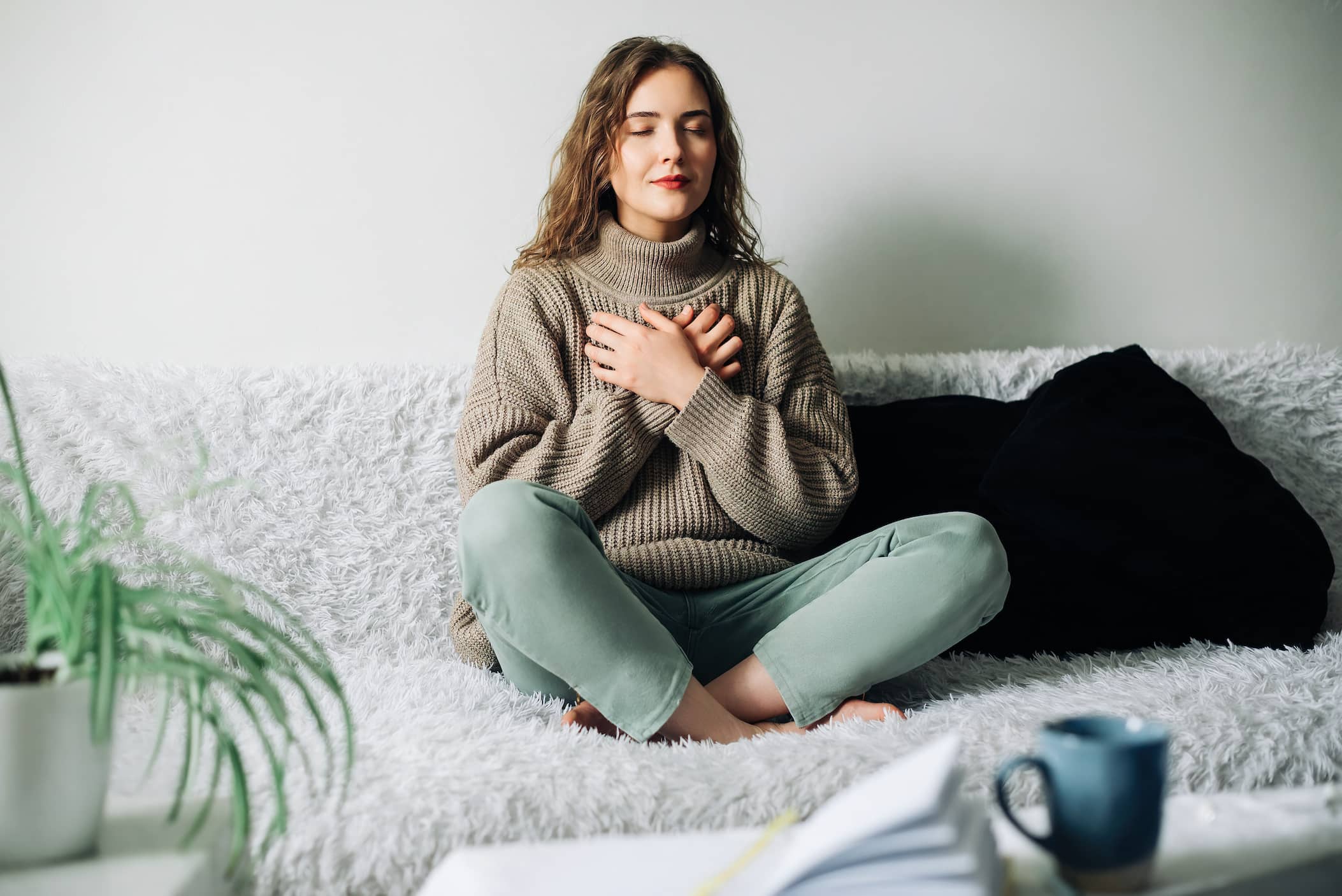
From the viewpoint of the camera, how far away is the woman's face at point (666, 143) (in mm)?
1341

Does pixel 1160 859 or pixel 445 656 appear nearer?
pixel 1160 859

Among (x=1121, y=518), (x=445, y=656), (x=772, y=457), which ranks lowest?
(x=445, y=656)

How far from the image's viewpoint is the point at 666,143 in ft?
4.37

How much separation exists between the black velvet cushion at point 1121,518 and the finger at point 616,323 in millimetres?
420

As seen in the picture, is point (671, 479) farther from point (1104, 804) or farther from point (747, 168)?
point (1104, 804)

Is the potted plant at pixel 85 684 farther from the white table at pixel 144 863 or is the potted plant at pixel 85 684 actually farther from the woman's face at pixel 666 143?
the woman's face at pixel 666 143

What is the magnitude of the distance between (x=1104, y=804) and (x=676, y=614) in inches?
29.5

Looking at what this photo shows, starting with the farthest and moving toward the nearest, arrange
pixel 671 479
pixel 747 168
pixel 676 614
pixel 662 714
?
pixel 747 168, pixel 671 479, pixel 676 614, pixel 662 714

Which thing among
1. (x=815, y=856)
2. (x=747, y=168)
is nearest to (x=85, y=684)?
(x=815, y=856)

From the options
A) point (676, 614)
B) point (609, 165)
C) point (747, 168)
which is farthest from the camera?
point (747, 168)

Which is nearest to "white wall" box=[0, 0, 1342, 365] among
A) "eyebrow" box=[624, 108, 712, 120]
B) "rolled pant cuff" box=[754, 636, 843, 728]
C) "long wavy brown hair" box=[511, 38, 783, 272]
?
"long wavy brown hair" box=[511, 38, 783, 272]

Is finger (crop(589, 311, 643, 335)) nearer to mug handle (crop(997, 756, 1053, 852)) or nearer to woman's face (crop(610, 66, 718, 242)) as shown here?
woman's face (crop(610, 66, 718, 242))

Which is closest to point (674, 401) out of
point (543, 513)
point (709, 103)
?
point (543, 513)

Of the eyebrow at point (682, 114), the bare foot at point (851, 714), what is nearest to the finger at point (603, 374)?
the eyebrow at point (682, 114)
